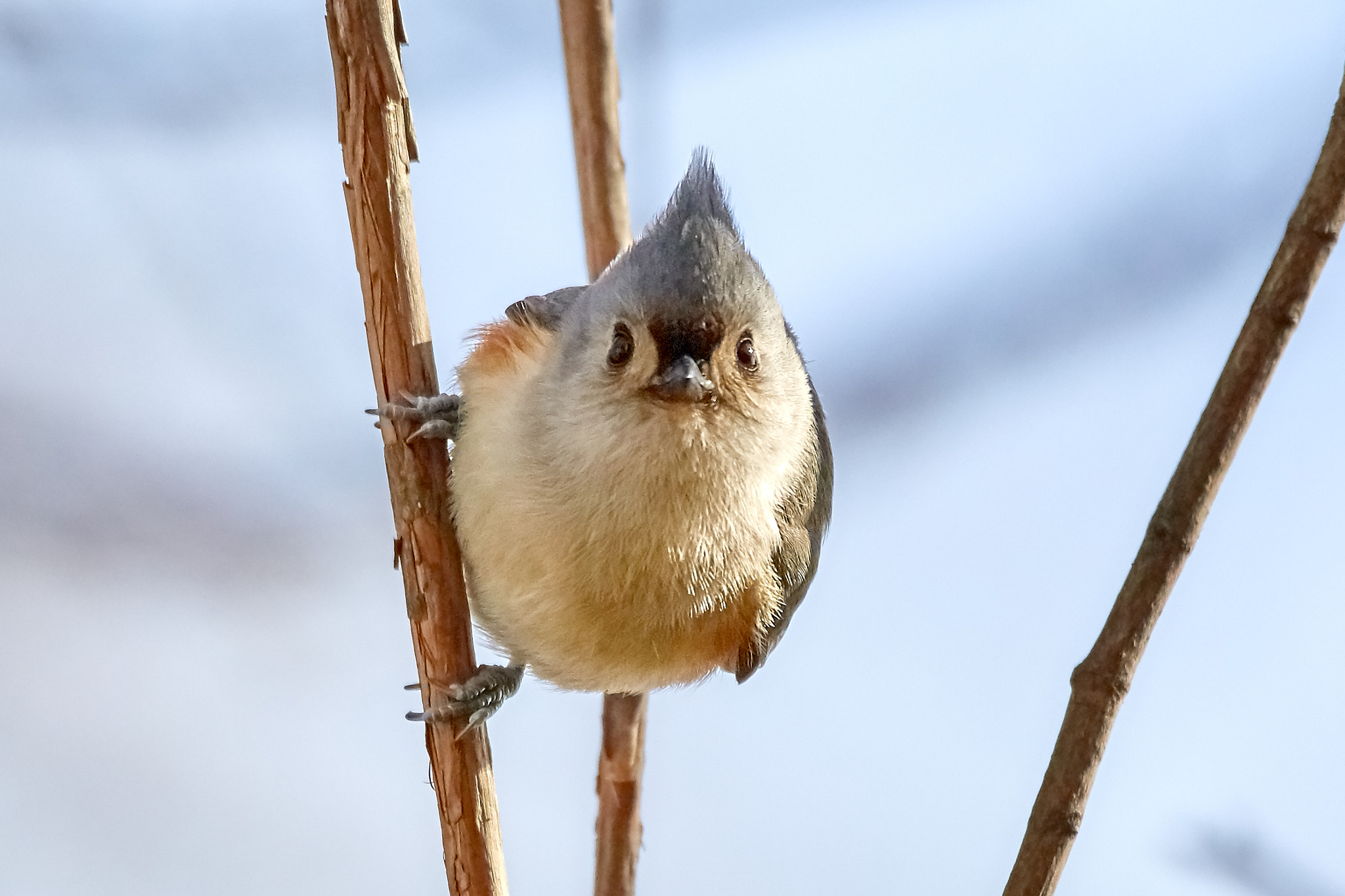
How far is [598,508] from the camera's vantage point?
101 centimetres

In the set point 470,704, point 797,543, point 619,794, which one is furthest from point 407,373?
point 619,794

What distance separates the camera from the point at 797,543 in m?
1.19

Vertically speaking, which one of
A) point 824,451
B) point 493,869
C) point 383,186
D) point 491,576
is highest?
point 383,186

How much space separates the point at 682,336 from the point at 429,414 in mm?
274

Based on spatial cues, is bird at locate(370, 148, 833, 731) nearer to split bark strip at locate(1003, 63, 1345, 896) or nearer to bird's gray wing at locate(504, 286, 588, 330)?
bird's gray wing at locate(504, 286, 588, 330)

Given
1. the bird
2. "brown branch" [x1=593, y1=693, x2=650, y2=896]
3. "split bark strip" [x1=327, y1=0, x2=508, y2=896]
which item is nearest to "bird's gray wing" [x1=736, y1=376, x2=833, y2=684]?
the bird

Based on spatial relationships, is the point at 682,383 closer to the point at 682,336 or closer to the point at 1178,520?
the point at 682,336

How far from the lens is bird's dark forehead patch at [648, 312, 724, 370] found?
950mm

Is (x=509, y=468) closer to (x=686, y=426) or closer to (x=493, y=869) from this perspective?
(x=686, y=426)

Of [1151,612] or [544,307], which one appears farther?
[544,307]

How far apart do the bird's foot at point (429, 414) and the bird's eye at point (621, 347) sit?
0.19 m

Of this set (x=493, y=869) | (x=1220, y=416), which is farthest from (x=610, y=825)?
(x=1220, y=416)

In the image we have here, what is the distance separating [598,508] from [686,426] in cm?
12

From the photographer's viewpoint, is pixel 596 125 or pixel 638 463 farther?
pixel 596 125
